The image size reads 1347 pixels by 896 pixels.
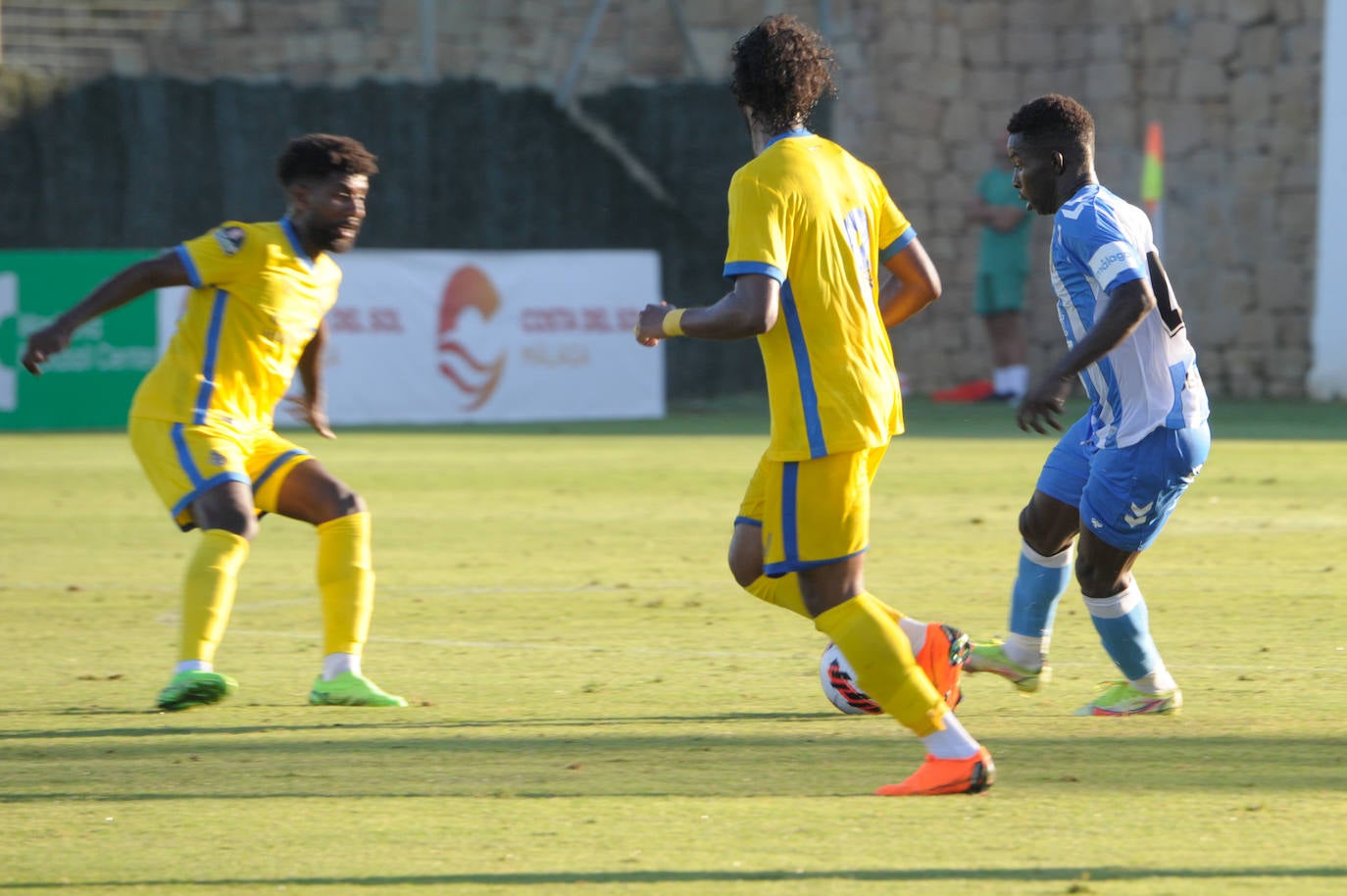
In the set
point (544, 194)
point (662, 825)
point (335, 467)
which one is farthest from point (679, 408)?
point (662, 825)

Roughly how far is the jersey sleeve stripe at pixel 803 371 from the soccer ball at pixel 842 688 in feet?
4.23

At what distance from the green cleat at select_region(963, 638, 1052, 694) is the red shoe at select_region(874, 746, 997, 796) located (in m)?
1.48

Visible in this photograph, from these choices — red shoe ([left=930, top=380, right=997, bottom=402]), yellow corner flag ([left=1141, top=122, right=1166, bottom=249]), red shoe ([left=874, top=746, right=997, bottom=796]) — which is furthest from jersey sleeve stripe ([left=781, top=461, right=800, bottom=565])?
red shoe ([left=930, top=380, right=997, bottom=402])

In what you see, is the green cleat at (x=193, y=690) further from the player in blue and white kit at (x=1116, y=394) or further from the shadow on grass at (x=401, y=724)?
the player in blue and white kit at (x=1116, y=394)

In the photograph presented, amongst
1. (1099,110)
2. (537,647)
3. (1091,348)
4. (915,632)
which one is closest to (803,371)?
(1091,348)

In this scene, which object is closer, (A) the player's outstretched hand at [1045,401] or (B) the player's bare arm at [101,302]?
(A) the player's outstretched hand at [1045,401]

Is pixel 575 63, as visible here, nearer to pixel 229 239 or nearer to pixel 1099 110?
pixel 1099 110

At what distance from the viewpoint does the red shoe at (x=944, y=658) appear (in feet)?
18.8

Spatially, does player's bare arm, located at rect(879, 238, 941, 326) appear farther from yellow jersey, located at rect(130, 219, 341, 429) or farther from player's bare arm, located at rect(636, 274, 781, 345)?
yellow jersey, located at rect(130, 219, 341, 429)

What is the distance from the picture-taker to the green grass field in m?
4.38

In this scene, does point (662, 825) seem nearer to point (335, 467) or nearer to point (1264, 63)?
point (335, 467)

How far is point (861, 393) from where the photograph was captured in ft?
16.5

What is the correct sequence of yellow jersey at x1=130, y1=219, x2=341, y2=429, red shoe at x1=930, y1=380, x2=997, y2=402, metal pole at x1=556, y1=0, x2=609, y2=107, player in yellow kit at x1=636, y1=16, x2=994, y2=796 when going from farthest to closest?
1. metal pole at x1=556, y1=0, x2=609, y2=107
2. red shoe at x1=930, y1=380, x2=997, y2=402
3. yellow jersey at x1=130, y1=219, x2=341, y2=429
4. player in yellow kit at x1=636, y1=16, x2=994, y2=796

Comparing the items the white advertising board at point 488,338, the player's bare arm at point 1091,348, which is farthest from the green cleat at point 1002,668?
the white advertising board at point 488,338
